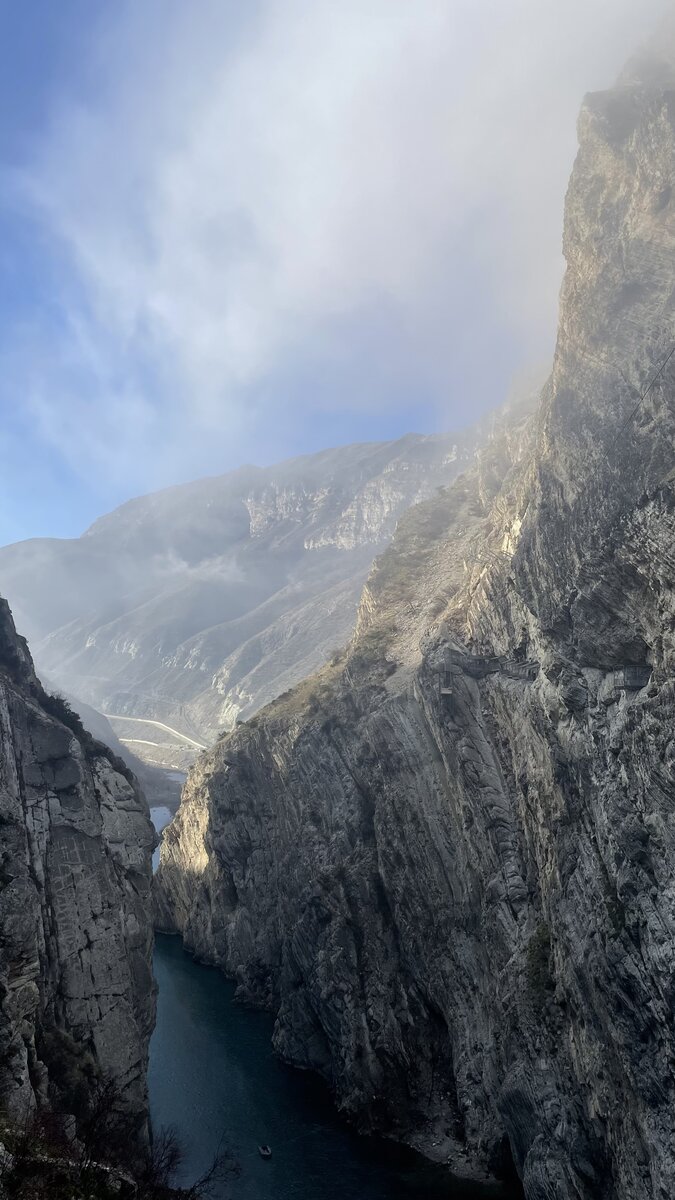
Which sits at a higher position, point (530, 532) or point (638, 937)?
point (530, 532)

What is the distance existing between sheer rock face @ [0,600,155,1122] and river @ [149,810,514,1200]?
482 inches

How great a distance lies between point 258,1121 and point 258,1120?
19 centimetres

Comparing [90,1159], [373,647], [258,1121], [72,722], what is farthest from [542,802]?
[258,1121]

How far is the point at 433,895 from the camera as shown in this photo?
193 feet

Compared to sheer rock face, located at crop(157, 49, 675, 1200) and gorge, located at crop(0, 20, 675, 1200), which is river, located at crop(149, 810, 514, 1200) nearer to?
Answer: gorge, located at crop(0, 20, 675, 1200)

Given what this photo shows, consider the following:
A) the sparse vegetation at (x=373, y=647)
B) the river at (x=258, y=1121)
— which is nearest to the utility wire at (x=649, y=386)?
the sparse vegetation at (x=373, y=647)

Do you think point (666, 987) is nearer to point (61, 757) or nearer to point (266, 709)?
point (61, 757)

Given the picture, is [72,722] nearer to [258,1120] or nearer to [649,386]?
[258,1120]

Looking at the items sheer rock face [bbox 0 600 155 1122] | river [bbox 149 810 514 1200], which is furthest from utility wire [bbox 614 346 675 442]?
river [bbox 149 810 514 1200]

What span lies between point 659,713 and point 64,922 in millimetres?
33467

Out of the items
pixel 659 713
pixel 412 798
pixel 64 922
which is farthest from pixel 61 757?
pixel 659 713

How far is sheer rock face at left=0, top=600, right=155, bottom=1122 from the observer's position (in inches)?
1389

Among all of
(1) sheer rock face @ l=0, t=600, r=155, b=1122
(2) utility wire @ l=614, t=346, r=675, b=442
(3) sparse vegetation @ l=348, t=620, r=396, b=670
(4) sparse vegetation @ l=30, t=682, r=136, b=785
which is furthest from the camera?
(3) sparse vegetation @ l=348, t=620, r=396, b=670

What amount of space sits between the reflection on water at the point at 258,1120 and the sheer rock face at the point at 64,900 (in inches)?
478
